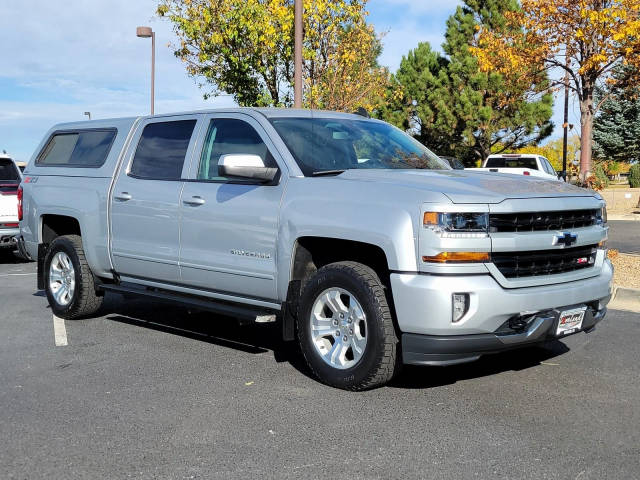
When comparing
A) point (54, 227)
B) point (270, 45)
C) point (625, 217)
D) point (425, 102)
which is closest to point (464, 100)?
point (425, 102)

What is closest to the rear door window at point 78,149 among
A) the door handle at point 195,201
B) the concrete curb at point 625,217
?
the door handle at point 195,201

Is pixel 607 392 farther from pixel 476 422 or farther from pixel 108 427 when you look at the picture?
pixel 108 427

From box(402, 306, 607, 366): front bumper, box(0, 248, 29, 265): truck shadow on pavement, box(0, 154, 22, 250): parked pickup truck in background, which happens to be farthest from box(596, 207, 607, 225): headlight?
box(0, 248, 29, 265): truck shadow on pavement

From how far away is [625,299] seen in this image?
875 centimetres

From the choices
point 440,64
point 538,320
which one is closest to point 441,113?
point 440,64

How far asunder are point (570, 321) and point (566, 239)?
54 cm

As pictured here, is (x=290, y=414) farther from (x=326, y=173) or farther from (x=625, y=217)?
(x=625, y=217)

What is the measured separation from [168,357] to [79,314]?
6.25 ft

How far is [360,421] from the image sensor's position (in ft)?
14.8

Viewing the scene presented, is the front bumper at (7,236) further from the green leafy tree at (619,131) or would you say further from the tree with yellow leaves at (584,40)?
the green leafy tree at (619,131)

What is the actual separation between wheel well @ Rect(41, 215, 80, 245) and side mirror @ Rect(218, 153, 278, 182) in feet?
10.1

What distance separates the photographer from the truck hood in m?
4.65

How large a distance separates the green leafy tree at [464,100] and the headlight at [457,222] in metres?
27.7

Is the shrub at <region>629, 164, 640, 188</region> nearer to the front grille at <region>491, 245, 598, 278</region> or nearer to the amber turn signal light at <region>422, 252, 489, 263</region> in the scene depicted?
the front grille at <region>491, 245, 598, 278</region>
